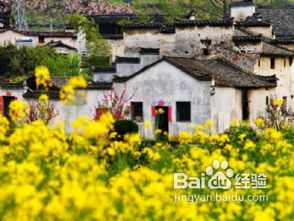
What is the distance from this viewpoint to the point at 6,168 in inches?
281

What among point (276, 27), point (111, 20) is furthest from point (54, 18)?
point (276, 27)

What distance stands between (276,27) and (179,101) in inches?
733

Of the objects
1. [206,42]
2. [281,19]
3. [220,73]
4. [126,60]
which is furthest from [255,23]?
[220,73]

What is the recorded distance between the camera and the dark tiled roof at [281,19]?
4191cm

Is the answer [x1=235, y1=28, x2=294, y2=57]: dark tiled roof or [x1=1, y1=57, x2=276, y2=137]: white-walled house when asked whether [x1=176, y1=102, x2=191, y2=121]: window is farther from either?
[x1=235, y1=28, x2=294, y2=57]: dark tiled roof

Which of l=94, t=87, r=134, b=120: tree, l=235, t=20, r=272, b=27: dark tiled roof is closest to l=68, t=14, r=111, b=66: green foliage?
l=235, t=20, r=272, b=27: dark tiled roof

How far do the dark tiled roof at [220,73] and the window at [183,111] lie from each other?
1.08 metres

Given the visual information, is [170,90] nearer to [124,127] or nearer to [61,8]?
[124,127]

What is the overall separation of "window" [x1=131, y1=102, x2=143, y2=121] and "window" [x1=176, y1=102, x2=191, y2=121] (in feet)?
4.54

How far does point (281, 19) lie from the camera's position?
43.3 meters

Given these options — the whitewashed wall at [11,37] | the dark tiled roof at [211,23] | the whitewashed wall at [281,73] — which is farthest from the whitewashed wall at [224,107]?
the whitewashed wall at [11,37]

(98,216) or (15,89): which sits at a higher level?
(15,89)

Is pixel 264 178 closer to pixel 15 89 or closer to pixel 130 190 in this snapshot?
pixel 130 190
